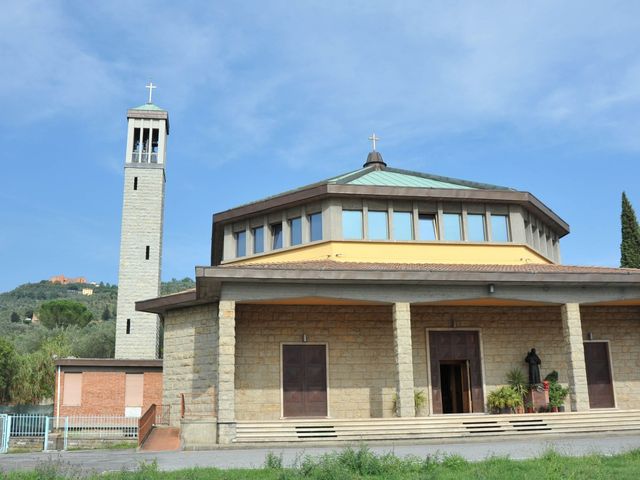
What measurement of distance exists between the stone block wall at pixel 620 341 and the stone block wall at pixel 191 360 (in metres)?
12.2

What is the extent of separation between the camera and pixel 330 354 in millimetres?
20484

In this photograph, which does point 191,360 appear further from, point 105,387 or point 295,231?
point 105,387

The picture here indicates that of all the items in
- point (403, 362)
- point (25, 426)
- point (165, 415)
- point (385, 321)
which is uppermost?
point (385, 321)

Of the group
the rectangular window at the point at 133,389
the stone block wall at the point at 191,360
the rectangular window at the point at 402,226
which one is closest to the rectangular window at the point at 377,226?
the rectangular window at the point at 402,226

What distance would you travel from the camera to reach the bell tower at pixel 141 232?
1550 inches

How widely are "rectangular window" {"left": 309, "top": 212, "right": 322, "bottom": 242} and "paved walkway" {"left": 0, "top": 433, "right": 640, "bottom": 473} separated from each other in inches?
319

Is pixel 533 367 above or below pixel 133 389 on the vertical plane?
above

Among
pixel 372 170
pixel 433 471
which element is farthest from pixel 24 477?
pixel 372 170

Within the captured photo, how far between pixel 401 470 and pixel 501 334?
1194cm

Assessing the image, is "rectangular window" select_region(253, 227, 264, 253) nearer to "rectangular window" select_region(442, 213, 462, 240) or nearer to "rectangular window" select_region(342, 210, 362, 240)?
"rectangular window" select_region(342, 210, 362, 240)

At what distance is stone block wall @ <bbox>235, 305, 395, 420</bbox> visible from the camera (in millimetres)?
19922

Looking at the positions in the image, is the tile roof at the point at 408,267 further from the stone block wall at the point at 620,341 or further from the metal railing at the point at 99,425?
the metal railing at the point at 99,425

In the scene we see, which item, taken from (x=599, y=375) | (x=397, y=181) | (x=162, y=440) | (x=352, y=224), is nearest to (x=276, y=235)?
(x=352, y=224)

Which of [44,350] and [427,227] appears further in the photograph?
[44,350]
